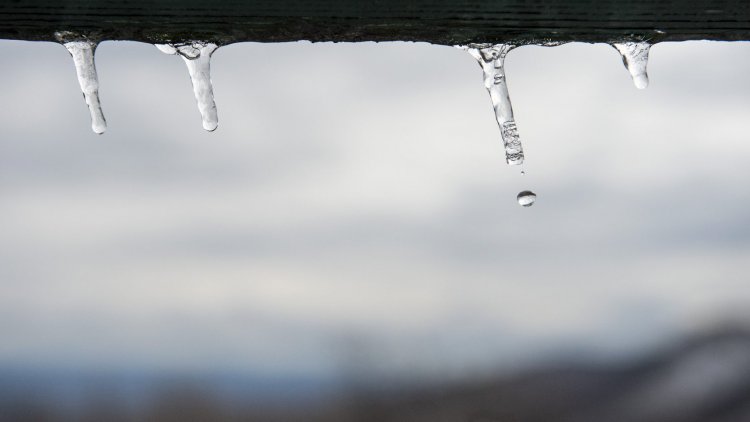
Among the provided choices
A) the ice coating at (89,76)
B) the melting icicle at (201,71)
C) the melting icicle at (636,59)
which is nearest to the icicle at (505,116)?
the melting icicle at (636,59)

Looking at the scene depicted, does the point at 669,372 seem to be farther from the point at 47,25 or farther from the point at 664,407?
the point at 47,25

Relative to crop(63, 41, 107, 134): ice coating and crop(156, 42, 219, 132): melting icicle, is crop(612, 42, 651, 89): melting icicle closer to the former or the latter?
crop(156, 42, 219, 132): melting icicle

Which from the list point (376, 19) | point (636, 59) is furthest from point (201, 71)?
point (636, 59)

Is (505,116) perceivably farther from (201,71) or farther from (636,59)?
(201,71)

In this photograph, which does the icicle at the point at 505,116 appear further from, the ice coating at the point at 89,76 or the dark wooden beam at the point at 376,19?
the ice coating at the point at 89,76

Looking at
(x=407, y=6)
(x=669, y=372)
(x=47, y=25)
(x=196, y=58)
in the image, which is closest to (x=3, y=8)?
(x=47, y=25)

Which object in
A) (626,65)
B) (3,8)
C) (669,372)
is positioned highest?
(669,372)
